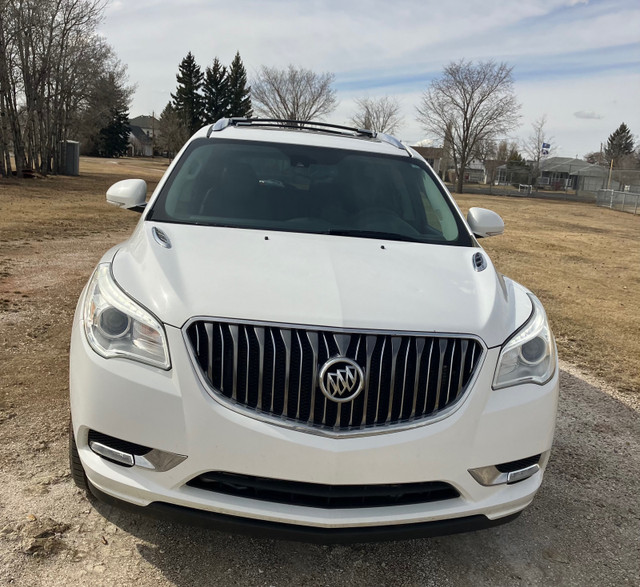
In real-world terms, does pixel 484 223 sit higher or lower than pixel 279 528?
higher

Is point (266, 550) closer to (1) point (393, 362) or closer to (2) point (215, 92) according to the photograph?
(1) point (393, 362)

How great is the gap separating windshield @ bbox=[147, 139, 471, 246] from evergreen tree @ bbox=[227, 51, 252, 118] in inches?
3023

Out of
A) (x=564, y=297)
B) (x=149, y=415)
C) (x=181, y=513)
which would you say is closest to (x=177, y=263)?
(x=149, y=415)

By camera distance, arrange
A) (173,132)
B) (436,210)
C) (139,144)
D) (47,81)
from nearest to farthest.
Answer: (436,210), (47,81), (173,132), (139,144)

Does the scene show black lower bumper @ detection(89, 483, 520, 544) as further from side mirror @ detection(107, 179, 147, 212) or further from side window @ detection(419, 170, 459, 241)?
side mirror @ detection(107, 179, 147, 212)

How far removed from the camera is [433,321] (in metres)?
2.25

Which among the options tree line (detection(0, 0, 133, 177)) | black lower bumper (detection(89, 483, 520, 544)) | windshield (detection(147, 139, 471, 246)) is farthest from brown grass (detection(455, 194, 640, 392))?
tree line (detection(0, 0, 133, 177))

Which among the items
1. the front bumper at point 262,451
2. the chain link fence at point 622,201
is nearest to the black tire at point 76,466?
the front bumper at point 262,451

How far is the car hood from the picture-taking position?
7.18ft

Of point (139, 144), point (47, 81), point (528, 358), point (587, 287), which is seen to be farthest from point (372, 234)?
point (139, 144)

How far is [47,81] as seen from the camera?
29312 millimetres

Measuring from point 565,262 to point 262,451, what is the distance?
11.1 meters

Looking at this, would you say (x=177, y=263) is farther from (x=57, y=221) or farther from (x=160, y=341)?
(x=57, y=221)

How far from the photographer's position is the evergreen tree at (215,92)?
7750cm
